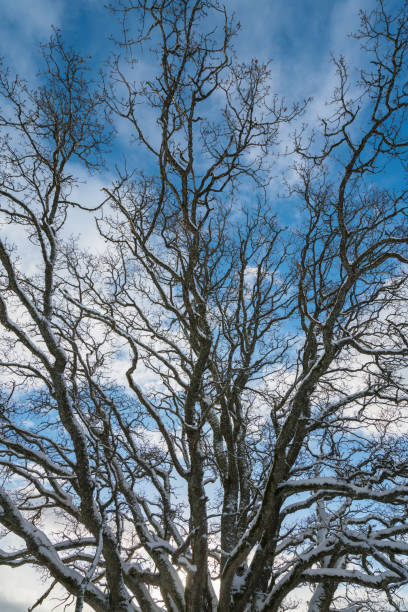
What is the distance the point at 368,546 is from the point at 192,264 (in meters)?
4.77

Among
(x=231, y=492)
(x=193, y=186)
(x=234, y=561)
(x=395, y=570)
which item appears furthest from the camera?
(x=231, y=492)

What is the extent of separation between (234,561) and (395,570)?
7.05 feet

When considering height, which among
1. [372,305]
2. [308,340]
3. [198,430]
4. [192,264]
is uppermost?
[372,305]

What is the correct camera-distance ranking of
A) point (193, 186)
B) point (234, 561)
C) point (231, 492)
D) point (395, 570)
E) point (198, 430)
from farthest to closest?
point (231, 492)
point (193, 186)
point (198, 430)
point (234, 561)
point (395, 570)

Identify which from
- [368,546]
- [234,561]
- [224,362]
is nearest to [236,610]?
[234,561]

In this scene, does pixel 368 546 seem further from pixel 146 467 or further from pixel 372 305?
pixel 372 305

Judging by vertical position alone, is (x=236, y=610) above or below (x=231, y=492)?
below

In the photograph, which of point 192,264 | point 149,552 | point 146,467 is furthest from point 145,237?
point 149,552

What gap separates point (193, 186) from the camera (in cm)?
663

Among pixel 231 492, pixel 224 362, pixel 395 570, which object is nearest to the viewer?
pixel 395 570

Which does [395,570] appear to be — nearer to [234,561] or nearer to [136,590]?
[234,561]

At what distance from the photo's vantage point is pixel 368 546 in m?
5.48

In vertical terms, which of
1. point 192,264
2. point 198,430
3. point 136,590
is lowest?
point 136,590

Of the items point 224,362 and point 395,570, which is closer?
point 395,570
